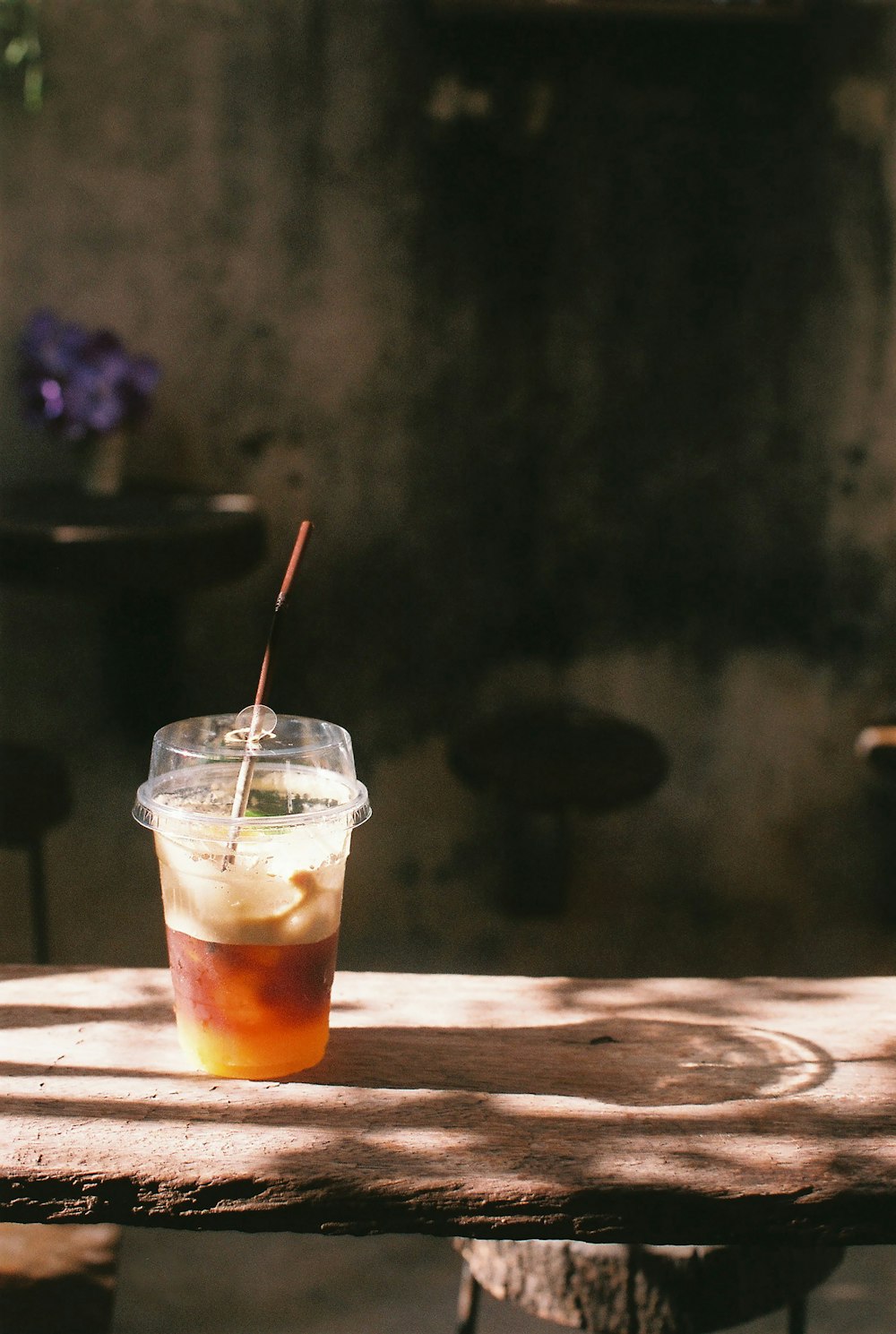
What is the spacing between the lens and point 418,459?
3699mm

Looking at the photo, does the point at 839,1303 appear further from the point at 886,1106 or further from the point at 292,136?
the point at 292,136

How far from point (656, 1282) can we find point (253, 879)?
0.97 m

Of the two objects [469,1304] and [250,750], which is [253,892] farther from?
[469,1304]

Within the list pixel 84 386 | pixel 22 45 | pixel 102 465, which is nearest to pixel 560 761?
pixel 102 465

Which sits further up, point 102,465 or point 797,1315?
point 102,465

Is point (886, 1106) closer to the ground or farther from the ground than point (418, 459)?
closer to the ground

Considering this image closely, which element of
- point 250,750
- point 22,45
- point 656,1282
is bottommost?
point 656,1282

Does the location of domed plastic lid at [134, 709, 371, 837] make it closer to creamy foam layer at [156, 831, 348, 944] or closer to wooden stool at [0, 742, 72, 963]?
creamy foam layer at [156, 831, 348, 944]

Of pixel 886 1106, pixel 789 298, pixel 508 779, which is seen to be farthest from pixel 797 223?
pixel 886 1106

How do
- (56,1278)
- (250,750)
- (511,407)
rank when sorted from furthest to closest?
(511,407) < (56,1278) < (250,750)

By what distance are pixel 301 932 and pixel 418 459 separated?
2592 mm

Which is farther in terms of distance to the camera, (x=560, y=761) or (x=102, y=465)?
(x=102, y=465)

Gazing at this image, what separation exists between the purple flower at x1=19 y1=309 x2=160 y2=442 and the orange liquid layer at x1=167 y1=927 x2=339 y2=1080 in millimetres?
2223

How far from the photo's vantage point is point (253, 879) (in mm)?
1200
